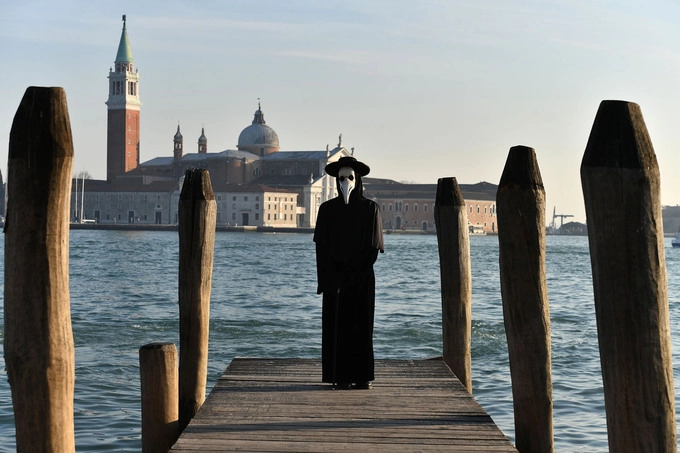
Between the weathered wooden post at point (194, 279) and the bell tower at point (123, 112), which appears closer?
the weathered wooden post at point (194, 279)

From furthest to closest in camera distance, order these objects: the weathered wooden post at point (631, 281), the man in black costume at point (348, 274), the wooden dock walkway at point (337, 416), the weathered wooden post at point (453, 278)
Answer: the weathered wooden post at point (453, 278), the man in black costume at point (348, 274), the wooden dock walkway at point (337, 416), the weathered wooden post at point (631, 281)

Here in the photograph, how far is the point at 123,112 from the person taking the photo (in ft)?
309

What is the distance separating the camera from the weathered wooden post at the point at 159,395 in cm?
476

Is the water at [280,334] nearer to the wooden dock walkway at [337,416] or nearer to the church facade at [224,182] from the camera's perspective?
Answer: the wooden dock walkway at [337,416]

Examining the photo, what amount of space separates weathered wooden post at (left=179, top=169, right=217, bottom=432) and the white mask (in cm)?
63

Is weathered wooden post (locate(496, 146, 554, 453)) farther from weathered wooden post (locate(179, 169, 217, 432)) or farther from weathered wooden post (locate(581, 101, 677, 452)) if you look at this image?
weathered wooden post (locate(179, 169, 217, 432))

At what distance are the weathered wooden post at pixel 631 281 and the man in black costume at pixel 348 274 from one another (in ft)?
7.80

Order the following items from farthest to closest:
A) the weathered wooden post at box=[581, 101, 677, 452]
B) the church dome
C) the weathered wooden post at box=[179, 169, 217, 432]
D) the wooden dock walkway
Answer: the church dome
the weathered wooden post at box=[179, 169, 217, 432]
the wooden dock walkway
the weathered wooden post at box=[581, 101, 677, 452]

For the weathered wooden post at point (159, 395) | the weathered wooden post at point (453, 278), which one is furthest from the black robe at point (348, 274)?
the weathered wooden post at point (453, 278)

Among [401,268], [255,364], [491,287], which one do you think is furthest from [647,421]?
[401,268]

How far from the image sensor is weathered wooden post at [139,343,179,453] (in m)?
4.76

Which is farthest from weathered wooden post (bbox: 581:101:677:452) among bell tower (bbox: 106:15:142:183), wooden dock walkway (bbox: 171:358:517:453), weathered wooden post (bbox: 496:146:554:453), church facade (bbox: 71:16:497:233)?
bell tower (bbox: 106:15:142:183)

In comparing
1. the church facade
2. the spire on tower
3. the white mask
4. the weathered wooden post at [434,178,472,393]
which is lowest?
the weathered wooden post at [434,178,472,393]

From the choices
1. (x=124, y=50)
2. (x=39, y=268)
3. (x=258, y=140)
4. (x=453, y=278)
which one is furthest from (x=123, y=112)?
(x=39, y=268)
